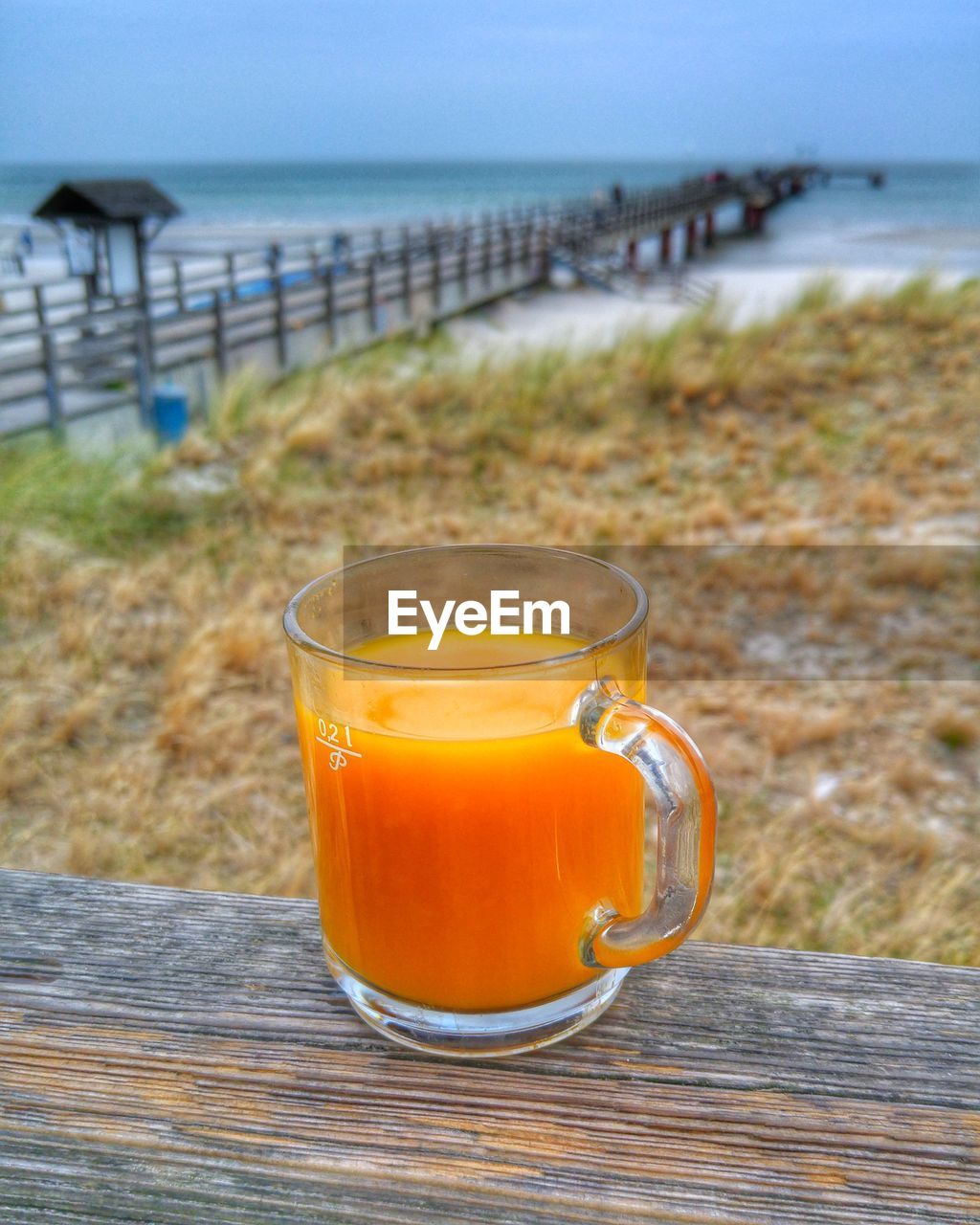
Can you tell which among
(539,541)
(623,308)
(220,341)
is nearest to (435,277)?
(623,308)

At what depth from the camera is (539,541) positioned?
5207 millimetres

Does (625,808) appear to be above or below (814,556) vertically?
above

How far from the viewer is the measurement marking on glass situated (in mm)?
722

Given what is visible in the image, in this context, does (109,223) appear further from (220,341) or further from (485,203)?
(485,203)

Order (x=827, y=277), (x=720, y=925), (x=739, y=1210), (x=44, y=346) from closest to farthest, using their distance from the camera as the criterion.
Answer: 1. (x=739, y=1210)
2. (x=720, y=925)
3. (x=44, y=346)
4. (x=827, y=277)

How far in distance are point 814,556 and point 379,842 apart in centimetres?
464

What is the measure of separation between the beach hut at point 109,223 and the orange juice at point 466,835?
11.0m

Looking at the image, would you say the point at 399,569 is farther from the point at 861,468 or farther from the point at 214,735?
the point at 861,468

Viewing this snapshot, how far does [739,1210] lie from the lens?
2.11 feet

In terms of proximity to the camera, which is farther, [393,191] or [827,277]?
[393,191]

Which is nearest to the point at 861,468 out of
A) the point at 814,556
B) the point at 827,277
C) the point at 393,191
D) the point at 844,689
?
the point at 814,556

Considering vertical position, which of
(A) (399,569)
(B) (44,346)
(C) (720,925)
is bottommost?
(C) (720,925)

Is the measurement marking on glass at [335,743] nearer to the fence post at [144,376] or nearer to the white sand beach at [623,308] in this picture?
the white sand beach at [623,308]

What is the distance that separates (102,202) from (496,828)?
437 inches
